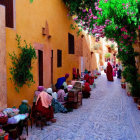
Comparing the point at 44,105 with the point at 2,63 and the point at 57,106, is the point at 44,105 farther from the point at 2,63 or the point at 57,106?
the point at 2,63

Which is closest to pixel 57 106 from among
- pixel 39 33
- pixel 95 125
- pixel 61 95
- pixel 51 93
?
pixel 61 95

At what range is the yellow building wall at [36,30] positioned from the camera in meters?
5.71

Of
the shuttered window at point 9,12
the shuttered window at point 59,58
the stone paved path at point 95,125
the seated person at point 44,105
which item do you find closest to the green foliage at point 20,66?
the shuttered window at point 9,12

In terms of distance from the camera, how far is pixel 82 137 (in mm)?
4914

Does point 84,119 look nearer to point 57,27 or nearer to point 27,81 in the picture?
point 27,81

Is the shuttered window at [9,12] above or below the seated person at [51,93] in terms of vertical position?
above

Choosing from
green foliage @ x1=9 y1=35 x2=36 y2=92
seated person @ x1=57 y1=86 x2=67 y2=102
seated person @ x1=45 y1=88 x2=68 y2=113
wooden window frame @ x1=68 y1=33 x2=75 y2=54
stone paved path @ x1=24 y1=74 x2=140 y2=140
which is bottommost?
stone paved path @ x1=24 y1=74 x2=140 y2=140

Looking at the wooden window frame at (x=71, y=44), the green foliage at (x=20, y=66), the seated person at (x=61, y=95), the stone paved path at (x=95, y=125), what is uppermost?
the wooden window frame at (x=71, y=44)

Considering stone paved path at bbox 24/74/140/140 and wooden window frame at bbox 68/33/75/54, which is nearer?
stone paved path at bbox 24/74/140/140

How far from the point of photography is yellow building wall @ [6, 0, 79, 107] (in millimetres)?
5707

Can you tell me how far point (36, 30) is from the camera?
7312 millimetres

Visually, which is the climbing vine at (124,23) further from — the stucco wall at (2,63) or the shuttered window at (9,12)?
the stucco wall at (2,63)

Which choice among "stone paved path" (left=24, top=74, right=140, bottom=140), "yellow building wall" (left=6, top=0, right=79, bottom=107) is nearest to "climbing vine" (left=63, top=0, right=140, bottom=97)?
"yellow building wall" (left=6, top=0, right=79, bottom=107)

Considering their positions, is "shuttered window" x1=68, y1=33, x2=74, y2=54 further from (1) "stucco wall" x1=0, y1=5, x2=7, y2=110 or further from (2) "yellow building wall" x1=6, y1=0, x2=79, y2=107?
(1) "stucco wall" x1=0, y1=5, x2=7, y2=110
